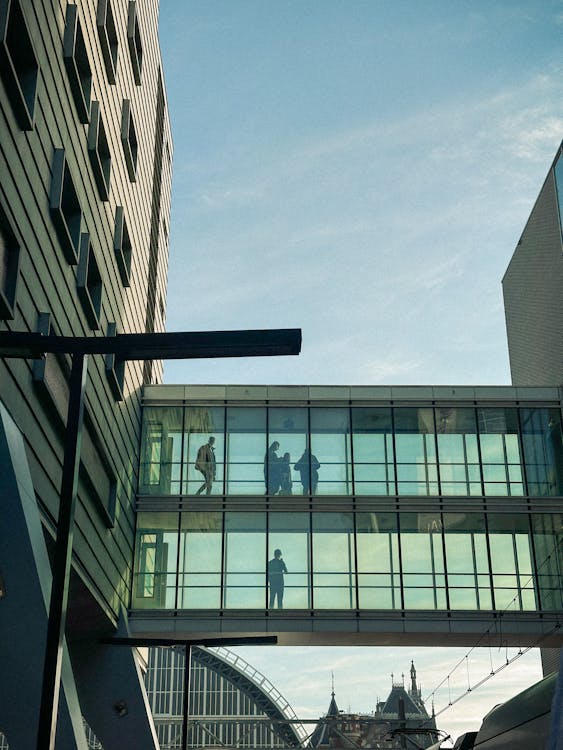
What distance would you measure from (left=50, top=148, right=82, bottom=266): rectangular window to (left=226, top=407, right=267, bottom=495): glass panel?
1420cm

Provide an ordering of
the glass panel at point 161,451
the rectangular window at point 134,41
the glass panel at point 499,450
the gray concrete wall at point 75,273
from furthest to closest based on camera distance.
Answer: the glass panel at point 499,450
the glass panel at point 161,451
the rectangular window at point 134,41
the gray concrete wall at point 75,273

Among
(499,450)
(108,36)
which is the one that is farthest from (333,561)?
(108,36)

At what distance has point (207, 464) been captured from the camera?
1265 inches

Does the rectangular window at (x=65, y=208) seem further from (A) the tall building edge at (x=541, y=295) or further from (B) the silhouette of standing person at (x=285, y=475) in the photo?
(A) the tall building edge at (x=541, y=295)

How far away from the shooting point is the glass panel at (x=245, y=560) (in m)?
30.5

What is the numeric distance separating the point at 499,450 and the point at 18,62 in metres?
21.8

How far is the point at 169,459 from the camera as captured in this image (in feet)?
105

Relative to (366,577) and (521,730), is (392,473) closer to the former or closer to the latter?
(366,577)

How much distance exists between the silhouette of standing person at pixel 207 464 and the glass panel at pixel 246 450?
1.69ft

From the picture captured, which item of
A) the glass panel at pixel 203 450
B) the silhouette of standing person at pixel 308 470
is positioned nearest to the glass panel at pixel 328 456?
the silhouette of standing person at pixel 308 470

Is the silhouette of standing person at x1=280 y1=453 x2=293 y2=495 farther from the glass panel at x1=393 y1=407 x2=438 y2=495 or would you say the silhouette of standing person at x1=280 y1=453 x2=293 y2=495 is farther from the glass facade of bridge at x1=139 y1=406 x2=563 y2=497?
the glass panel at x1=393 y1=407 x2=438 y2=495

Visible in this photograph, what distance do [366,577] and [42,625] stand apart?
17807 millimetres

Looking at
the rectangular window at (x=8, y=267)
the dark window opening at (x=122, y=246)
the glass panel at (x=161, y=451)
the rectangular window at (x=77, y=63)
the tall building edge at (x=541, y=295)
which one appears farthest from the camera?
the tall building edge at (x=541, y=295)

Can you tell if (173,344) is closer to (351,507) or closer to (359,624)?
(359,624)
